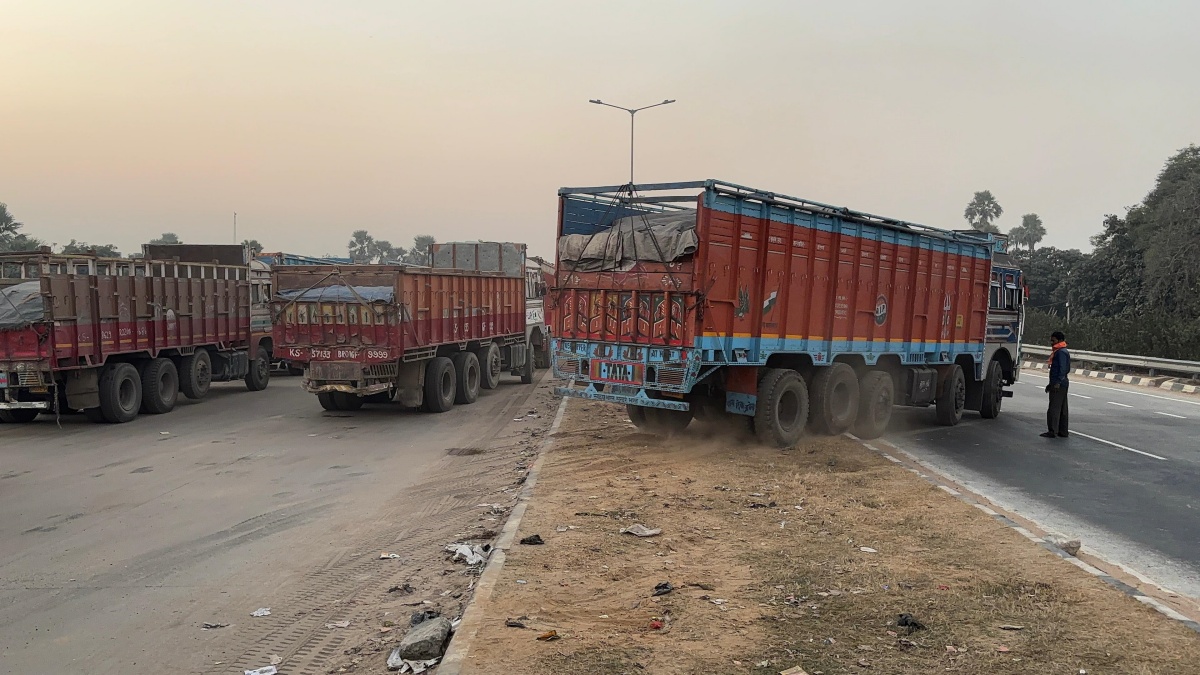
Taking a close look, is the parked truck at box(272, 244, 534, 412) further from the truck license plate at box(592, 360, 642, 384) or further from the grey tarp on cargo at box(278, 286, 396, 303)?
the truck license plate at box(592, 360, 642, 384)

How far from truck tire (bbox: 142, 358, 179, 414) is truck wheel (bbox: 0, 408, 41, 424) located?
169 centimetres

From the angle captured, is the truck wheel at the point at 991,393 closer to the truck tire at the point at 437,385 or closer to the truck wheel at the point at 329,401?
the truck tire at the point at 437,385

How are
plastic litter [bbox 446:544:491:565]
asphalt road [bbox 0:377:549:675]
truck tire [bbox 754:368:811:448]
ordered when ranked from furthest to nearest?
truck tire [bbox 754:368:811:448]
plastic litter [bbox 446:544:491:565]
asphalt road [bbox 0:377:549:675]

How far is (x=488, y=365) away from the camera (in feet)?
63.2

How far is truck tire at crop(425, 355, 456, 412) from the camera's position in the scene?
1580cm

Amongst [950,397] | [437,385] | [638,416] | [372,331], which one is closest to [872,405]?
[950,397]

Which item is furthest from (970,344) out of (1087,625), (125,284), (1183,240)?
(1183,240)

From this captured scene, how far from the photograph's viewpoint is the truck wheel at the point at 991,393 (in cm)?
1647

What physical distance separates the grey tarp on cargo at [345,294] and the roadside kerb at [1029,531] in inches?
311

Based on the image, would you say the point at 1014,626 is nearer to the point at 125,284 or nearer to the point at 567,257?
the point at 567,257

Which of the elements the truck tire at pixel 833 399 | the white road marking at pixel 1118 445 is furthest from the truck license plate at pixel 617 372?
the white road marking at pixel 1118 445

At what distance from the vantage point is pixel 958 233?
50.6 feet

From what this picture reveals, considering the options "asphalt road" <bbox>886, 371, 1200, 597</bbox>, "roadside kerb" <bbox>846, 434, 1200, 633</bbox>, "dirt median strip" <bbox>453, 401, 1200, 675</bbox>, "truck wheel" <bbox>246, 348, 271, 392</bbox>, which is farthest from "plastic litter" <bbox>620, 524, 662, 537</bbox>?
"truck wheel" <bbox>246, 348, 271, 392</bbox>

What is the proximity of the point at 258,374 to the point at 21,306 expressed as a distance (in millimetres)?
6742
